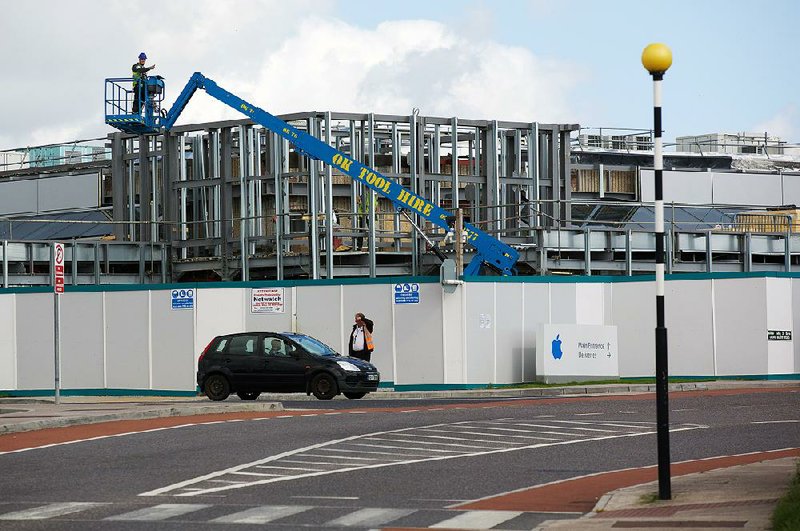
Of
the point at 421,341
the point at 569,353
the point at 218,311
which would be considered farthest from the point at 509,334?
the point at 218,311

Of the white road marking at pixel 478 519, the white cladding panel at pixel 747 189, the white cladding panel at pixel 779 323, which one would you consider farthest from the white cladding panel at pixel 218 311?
the white cladding panel at pixel 747 189

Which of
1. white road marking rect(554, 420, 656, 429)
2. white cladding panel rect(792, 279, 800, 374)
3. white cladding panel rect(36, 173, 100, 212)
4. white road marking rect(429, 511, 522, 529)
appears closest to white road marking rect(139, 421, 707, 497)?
white road marking rect(554, 420, 656, 429)

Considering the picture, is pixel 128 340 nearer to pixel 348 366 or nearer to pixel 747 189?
pixel 348 366

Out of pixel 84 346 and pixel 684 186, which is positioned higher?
pixel 684 186

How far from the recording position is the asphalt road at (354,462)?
11750 millimetres

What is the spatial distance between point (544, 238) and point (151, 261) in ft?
41.5

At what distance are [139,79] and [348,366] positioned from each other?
1934 centimetres

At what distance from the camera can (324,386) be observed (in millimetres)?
27812

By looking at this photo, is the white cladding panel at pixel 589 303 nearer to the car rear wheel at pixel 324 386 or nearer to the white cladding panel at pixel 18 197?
the car rear wheel at pixel 324 386

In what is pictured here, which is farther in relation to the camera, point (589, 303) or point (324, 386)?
point (589, 303)

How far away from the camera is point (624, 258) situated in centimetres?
4588

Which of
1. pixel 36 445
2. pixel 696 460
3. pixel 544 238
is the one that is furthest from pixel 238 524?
pixel 544 238

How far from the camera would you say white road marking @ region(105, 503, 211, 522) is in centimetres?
1156

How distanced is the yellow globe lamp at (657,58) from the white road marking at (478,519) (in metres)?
3.92
